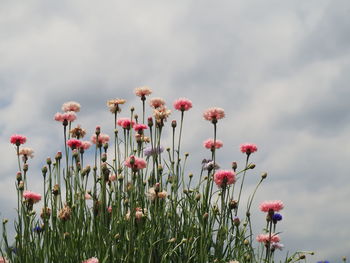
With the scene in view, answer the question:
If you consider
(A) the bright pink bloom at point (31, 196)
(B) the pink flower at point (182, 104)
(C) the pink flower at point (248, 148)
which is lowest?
(A) the bright pink bloom at point (31, 196)

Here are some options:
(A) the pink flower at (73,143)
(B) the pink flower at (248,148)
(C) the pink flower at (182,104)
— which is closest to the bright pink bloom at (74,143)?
(A) the pink flower at (73,143)

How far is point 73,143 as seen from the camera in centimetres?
573

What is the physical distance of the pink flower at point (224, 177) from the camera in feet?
17.4

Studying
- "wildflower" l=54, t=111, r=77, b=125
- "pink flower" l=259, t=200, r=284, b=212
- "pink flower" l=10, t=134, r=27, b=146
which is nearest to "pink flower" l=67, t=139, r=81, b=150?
"wildflower" l=54, t=111, r=77, b=125

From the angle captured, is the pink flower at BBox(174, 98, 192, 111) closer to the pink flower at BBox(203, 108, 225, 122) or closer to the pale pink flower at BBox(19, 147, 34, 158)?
the pink flower at BBox(203, 108, 225, 122)

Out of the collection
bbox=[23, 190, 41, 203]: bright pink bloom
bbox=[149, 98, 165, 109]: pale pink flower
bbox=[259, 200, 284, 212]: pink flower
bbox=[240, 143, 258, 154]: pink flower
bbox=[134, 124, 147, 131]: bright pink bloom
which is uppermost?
bbox=[149, 98, 165, 109]: pale pink flower

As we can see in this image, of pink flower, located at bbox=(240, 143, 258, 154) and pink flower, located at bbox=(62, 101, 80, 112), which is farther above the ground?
pink flower, located at bbox=(62, 101, 80, 112)

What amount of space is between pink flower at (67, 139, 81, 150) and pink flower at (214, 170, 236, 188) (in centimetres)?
139

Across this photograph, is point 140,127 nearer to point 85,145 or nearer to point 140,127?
point 140,127

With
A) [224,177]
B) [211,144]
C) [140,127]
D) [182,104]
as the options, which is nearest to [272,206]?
[224,177]

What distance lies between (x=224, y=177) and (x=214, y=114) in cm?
71

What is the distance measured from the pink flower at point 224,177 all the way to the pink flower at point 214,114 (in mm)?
642

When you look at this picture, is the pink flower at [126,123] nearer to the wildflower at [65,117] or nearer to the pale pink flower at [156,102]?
the pale pink flower at [156,102]

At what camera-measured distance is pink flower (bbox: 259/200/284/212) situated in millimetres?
5162
